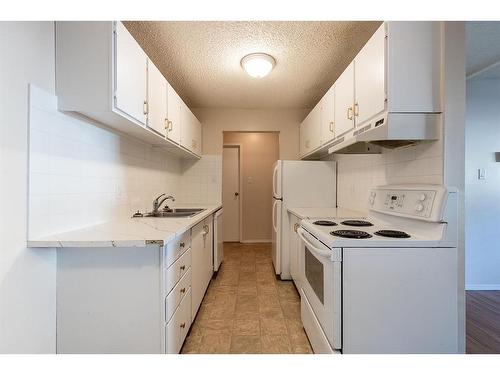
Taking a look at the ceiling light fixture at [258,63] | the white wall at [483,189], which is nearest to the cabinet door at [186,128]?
the ceiling light fixture at [258,63]

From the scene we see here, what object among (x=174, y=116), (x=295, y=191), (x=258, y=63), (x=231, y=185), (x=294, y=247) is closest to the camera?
(x=258, y=63)

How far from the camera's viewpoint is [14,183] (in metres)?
1.06

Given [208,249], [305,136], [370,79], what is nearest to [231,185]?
[305,136]

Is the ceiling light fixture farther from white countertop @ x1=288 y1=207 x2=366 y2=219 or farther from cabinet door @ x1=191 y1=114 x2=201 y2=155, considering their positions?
white countertop @ x1=288 y1=207 x2=366 y2=219

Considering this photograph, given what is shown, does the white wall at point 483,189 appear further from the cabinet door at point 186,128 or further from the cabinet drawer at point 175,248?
the cabinet door at point 186,128

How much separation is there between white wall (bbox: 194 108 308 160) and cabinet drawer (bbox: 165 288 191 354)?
239 centimetres

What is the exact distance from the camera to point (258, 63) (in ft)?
7.02

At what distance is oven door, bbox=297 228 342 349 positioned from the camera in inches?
47.8

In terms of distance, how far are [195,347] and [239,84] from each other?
2548 millimetres

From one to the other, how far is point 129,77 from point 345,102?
155 centimetres

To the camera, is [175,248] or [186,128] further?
[186,128]

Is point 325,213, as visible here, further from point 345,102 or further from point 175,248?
point 175,248

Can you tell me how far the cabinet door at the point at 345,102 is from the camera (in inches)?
71.5

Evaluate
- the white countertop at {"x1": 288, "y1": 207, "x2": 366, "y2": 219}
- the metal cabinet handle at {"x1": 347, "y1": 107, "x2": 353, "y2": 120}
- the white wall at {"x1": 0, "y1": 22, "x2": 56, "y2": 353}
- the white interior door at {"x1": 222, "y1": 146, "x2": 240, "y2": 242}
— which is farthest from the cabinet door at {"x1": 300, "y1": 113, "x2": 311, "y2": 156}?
the white wall at {"x1": 0, "y1": 22, "x2": 56, "y2": 353}
